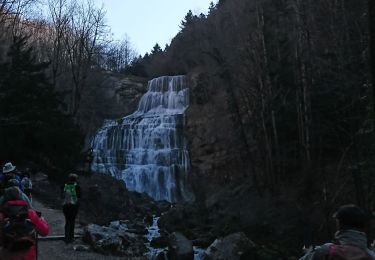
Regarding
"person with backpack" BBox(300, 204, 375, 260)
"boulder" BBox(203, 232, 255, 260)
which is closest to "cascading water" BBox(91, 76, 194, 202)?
"boulder" BBox(203, 232, 255, 260)

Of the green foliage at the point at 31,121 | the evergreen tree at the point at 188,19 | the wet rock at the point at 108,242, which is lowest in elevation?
the wet rock at the point at 108,242

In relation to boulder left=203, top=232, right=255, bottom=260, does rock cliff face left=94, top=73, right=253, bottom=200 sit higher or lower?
higher

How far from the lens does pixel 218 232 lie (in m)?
20.7

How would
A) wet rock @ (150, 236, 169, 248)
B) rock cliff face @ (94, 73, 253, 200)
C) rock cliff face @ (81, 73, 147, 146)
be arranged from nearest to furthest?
wet rock @ (150, 236, 169, 248), rock cliff face @ (94, 73, 253, 200), rock cliff face @ (81, 73, 147, 146)

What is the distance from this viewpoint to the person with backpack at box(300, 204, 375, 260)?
3.47 metres

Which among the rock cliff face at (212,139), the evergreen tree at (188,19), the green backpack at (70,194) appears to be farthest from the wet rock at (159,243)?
the evergreen tree at (188,19)

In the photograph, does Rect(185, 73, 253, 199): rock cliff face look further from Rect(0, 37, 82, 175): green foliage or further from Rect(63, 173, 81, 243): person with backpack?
Rect(63, 173, 81, 243): person with backpack

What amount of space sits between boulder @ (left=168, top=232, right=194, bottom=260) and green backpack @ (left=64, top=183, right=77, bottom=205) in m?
3.68

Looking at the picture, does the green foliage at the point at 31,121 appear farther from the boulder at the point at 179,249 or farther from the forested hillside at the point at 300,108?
the forested hillside at the point at 300,108

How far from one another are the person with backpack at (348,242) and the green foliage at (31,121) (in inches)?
524

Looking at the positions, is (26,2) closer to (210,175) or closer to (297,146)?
(297,146)

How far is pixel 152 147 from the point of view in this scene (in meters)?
40.9

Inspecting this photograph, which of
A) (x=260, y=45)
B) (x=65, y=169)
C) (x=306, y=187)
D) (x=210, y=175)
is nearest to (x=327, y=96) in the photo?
(x=306, y=187)

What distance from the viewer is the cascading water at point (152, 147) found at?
125ft
